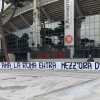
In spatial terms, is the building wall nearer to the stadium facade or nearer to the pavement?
the stadium facade

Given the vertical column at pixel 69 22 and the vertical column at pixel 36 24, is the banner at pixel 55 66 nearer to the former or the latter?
the vertical column at pixel 69 22

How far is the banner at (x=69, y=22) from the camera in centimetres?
5178

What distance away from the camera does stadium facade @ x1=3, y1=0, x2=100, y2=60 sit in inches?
2044

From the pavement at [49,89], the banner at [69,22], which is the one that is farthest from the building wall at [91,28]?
the pavement at [49,89]

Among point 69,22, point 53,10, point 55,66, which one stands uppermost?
point 53,10

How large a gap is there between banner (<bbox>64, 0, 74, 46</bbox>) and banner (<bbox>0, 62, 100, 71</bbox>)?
52.2 feet

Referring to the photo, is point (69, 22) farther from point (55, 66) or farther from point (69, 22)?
point (55, 66)

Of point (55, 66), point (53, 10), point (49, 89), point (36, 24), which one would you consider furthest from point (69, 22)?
point (49, 89)

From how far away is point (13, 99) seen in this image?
810 inches

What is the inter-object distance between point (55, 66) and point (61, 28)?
91.4 feet

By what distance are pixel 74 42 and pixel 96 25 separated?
4799 millimetres

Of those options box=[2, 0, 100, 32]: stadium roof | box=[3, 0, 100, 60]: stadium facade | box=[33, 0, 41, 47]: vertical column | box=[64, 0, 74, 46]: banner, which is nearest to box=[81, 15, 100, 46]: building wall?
box=[3, 0, 100, 60]: stadium facade

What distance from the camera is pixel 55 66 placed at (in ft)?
111

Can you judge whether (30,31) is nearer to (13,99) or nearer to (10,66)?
(10,66)
